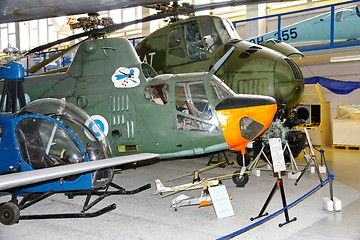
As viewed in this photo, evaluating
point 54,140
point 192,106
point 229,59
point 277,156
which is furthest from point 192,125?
point 229,59

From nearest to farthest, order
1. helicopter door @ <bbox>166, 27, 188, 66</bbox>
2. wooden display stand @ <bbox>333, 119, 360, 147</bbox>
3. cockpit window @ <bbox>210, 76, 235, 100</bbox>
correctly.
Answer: cockpit window @ <bbox>210, 76, 235, 100</bbox> → helicopter door @ <bbox>166, 27, 188, 66</bbox> → wooden display stand @ <bbox>333, 119, 360, 147</bbox>

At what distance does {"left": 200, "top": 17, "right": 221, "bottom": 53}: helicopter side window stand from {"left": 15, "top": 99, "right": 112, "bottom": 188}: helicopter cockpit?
172 inches

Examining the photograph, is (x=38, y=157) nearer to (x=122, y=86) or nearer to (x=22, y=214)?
(x=22, y=214)

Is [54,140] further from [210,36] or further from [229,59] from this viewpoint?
[210,36]

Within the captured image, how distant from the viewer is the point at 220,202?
5410 mm

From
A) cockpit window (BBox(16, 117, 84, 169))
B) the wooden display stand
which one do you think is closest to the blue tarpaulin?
the wooden display stand

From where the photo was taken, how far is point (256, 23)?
17.0m

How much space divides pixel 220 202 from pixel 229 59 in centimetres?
441

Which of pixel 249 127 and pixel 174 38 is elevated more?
pixel 174 38

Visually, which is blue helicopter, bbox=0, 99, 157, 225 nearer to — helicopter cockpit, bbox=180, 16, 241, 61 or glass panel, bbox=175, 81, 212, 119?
glass panel, bbox=175, 81, 212, 119

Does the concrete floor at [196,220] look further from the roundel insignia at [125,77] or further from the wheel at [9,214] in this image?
the roundel insignia at [125,77]

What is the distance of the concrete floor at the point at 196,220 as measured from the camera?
4816mm

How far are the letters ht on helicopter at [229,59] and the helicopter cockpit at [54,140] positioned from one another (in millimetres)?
4120

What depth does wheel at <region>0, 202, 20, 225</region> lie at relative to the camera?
5000 millimetres
